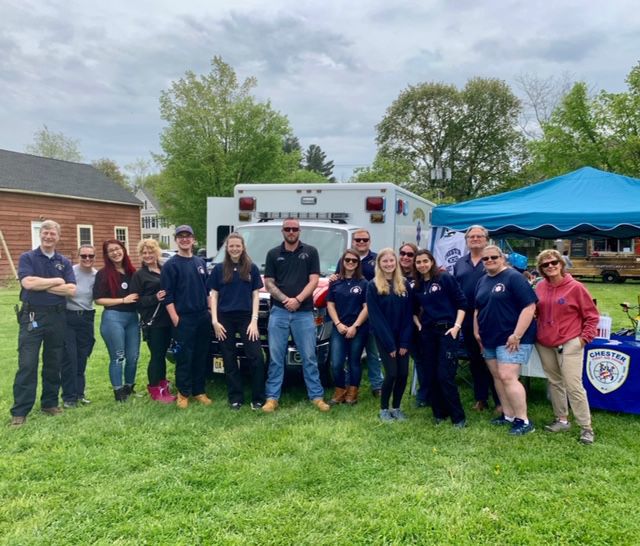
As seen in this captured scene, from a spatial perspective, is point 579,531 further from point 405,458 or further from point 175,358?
point 175,358

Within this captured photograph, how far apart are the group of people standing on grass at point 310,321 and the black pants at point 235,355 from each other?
11 mm

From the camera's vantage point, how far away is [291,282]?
16.0 feet

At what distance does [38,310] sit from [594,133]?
77.3ft

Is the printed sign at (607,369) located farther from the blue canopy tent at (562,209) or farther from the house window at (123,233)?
the house window at (123,233)

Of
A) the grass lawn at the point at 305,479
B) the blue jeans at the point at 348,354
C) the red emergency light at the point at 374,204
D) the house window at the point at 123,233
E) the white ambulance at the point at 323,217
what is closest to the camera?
the grass lawn at the point at 305,479

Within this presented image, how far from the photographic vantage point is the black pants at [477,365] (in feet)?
16.3

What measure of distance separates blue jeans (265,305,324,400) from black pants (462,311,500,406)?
5.06ft

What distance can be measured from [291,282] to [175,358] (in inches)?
61.3

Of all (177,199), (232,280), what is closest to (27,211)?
(177,199)

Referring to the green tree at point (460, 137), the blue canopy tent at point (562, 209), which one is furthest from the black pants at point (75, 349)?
the green tree at point (460, 137)

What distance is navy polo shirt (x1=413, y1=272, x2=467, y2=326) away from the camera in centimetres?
439

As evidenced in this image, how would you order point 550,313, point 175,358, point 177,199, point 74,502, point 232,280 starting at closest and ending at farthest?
point 74,502 < point 550,313 < point 232,280 < point 175,358 < point 177,199

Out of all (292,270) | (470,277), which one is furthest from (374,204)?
(292,270)

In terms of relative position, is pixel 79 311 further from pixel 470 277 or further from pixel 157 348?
pixel 470 277
